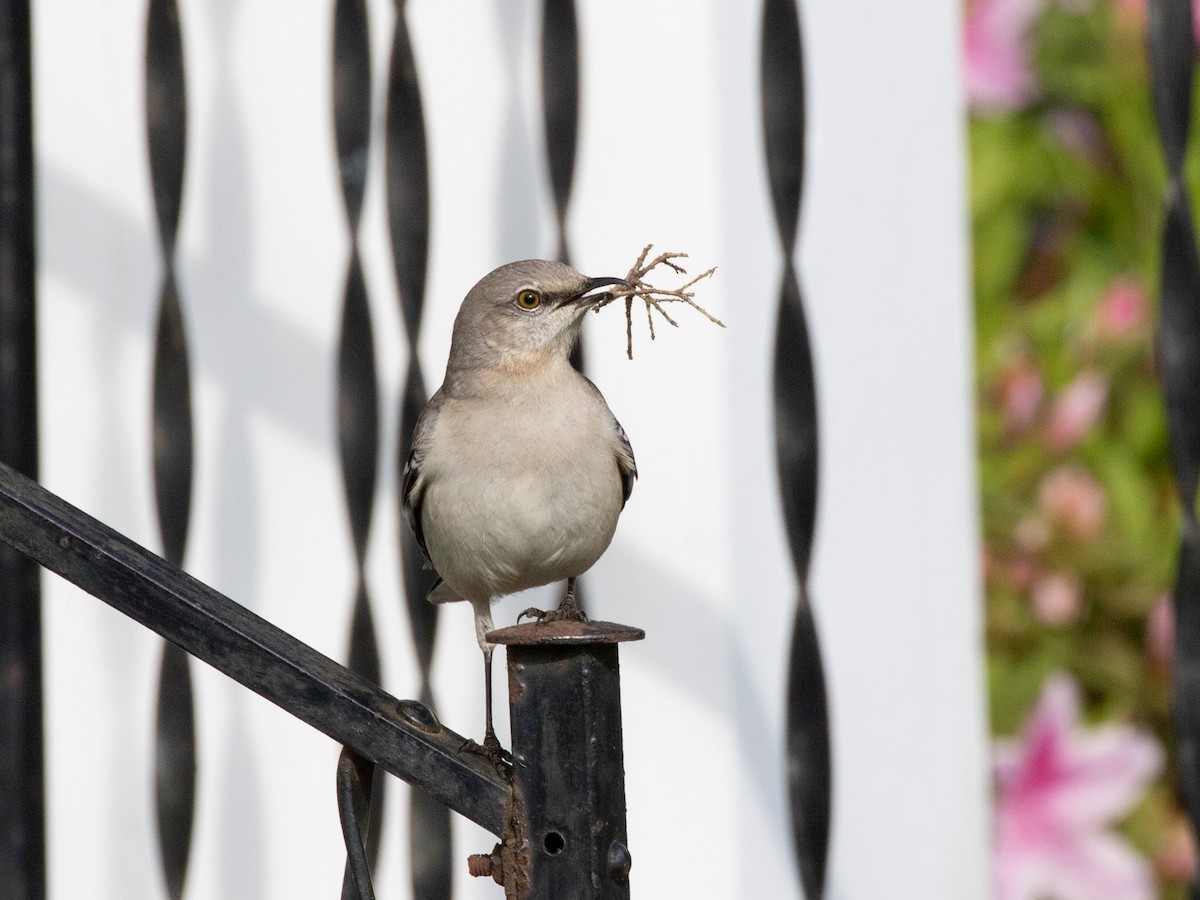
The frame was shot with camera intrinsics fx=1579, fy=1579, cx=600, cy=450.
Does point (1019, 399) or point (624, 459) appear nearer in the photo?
point (624, 459)

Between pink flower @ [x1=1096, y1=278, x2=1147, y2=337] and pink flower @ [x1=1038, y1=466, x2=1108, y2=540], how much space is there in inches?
14.5

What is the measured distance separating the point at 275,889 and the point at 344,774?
1.11 meters

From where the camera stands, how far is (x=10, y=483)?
141 centimetres

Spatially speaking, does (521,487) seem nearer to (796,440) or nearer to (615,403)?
(796,440)

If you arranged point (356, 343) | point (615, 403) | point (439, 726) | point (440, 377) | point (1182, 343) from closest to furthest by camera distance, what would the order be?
point (439, 726)
point (1182, 343)
point (356, 343)
point (615, 403)
point (440, 377)

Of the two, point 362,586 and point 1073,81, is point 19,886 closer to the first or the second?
point 362,586

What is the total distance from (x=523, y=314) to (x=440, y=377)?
643mm

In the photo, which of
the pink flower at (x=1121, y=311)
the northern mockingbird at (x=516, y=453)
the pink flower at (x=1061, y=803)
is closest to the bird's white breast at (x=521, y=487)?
the northern mockingbird at (x=516, y=453)

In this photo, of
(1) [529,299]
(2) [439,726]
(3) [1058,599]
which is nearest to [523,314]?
(1) [529,299]

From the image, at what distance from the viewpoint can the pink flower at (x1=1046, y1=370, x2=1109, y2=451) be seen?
358 centimetres

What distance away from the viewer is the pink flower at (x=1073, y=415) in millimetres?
3580

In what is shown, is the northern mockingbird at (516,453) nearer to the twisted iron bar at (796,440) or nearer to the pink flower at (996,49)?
the twisted iron bar at (796,440)

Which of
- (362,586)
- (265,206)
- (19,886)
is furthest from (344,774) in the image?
(265,206)

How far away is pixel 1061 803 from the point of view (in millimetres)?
3336
